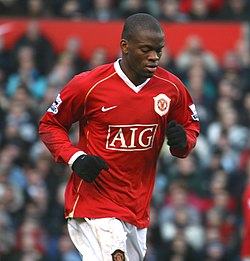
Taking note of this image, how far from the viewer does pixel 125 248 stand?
7.18 meters

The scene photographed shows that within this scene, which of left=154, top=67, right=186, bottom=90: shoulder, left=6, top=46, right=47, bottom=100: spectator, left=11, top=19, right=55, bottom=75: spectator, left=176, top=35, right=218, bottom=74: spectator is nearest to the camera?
left=154, top=67, right=186, bottom=90: shoulder

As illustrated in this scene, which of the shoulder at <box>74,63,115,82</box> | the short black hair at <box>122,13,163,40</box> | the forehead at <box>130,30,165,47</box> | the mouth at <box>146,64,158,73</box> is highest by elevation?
the short black hair at <box>122,13,163,40</box>

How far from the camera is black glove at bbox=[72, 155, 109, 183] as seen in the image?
689 cm

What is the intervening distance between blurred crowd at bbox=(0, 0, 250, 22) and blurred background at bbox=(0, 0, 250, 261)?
0.05 ft

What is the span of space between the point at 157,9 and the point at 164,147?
3.21 m

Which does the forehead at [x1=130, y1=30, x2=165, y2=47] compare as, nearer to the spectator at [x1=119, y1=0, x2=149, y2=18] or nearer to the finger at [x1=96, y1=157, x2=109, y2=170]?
the finger at [x1=96, y1=157, x2=109, y2=170]

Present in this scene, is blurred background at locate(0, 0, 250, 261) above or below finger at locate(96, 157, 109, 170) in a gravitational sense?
below

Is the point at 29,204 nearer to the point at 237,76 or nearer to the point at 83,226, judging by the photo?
the point at 237,76

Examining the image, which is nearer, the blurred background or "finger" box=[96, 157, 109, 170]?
"finger" box=[96, 157, 109, 170]

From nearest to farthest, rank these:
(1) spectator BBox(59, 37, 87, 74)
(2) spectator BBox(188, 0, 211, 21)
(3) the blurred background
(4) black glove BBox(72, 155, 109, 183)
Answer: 1. (4) black glove BBox(72, 155, 109, 183)
2. (3) the blurred background
3. (1) spectator BBox(59, 37, 87, 74)
4. (2) spectator BBox(188, 0, 211, 21)

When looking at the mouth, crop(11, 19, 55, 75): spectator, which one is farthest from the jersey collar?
crop(11, 19, 55, 75): spectator

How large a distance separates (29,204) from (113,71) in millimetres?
5475

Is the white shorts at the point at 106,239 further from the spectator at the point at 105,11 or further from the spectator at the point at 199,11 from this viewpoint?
the spectator at the point at 105,11

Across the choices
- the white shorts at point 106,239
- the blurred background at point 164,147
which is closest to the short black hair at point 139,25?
the white shorts at point 106,239
